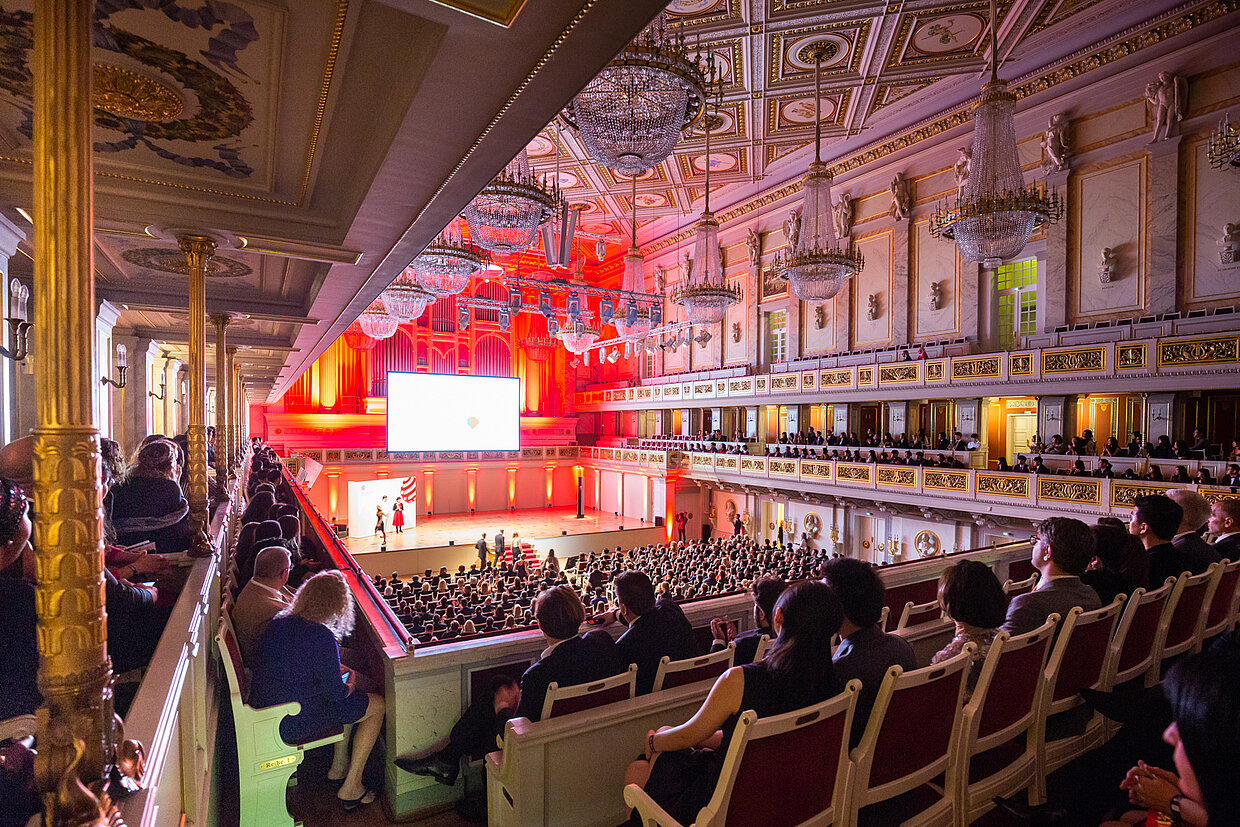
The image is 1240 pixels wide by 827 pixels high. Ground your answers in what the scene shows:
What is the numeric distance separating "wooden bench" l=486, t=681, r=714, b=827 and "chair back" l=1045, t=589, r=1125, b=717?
63.4 inches

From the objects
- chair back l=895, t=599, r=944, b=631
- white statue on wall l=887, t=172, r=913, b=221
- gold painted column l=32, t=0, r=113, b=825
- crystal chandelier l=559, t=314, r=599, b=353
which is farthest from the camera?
white statue on wall l=887, t=172, r=913, b=221

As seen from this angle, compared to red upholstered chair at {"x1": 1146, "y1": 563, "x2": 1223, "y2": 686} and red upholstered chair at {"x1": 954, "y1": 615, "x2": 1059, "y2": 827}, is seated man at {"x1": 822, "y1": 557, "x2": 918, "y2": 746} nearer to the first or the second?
red upholstered chair at {"x1": 954, "y1": 615, "x2": 1059, "y2": 827}

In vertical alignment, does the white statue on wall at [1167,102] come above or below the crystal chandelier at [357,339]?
above

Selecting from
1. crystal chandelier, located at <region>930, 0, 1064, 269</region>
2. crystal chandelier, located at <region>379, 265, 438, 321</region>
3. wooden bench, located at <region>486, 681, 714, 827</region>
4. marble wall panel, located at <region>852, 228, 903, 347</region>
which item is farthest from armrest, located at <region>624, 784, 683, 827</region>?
marble wall panel, located at <region>852, 228, 903, 347</region>

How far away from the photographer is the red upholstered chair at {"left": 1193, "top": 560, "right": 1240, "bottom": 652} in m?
3.65

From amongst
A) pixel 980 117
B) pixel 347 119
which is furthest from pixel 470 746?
pixel 980 117

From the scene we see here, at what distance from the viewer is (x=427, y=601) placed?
892cm

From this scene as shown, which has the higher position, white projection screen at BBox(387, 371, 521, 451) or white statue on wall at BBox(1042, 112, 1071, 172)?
white statue on wall at BBox(1042, 112, 1071, 172)

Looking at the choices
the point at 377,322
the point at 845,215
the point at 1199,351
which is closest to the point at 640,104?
the point at 377,322

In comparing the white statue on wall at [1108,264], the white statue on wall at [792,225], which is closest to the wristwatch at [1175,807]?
the white statue on wall at [1108,264]

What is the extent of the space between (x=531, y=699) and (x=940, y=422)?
1444 centimetres

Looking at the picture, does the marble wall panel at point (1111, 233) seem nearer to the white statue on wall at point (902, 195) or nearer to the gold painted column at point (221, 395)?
the white statue on wall at point (902, 195)

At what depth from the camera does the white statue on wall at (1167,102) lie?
33.8 ft

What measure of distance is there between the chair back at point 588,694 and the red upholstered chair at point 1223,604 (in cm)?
353
